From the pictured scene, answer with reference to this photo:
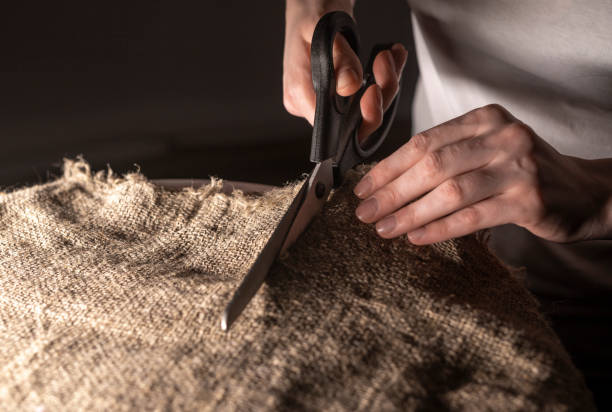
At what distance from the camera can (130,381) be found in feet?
1.43

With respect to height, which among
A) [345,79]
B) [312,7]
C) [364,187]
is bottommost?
[364,187]

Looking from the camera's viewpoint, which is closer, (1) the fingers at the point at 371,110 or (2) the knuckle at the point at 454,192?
(2) the knuckle at the point at 454,192

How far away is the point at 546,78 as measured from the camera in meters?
0.82

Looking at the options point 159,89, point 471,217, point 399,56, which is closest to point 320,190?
point 471,217

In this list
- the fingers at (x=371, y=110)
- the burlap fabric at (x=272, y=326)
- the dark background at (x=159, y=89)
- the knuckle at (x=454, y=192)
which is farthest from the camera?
the dark background at (x=159, y=89)

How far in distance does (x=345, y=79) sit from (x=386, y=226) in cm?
15

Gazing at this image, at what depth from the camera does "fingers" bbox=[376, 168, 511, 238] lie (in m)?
0.55

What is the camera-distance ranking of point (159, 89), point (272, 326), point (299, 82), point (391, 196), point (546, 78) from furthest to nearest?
1. point (159, 89)
2. point (546, 78)
3. point (299, 82)
4. point (391, 196)
5. point (272, 326)

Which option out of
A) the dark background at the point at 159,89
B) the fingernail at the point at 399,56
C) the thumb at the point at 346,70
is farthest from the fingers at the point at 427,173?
the dark background at the point at 159,89

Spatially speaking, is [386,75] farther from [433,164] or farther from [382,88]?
[433,164]

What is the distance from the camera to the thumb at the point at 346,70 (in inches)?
23.5

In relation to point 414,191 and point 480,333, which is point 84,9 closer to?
point 414,191

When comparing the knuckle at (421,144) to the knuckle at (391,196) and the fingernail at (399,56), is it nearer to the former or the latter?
the knuckle at (391,196)

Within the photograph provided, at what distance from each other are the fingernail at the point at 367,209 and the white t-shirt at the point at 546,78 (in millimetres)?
305
